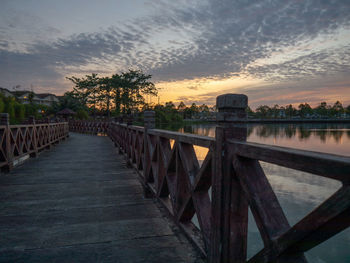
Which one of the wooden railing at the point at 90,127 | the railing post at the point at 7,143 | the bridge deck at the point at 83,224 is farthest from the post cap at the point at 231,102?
the wooden railing at the point at 90,127

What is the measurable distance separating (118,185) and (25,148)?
466cm

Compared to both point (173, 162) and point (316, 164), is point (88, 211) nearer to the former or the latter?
point (173, 162)

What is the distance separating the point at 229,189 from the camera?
1.68 m

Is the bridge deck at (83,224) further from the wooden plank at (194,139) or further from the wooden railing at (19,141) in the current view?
the wooden plank at (194,139)

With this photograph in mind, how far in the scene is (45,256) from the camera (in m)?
2.40

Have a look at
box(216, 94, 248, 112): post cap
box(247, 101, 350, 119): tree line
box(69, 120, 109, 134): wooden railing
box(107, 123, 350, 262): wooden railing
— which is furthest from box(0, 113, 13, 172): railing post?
box(247, 101, 350, 119): tree line

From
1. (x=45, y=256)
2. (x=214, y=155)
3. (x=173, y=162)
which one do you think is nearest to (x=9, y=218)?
(x=45, y=256)

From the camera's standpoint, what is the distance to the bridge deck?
2.44 meters

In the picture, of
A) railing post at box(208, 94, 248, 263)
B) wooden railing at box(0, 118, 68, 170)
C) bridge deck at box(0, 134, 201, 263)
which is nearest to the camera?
railing post at box(208, 94, 248, 263)

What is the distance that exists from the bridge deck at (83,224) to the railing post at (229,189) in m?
0.70

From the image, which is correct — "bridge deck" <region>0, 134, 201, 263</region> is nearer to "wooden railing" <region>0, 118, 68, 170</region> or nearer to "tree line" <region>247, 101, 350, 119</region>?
"wooden railing" <region>0, 118, 68, 170</region>

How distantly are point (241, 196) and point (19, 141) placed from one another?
7594mm

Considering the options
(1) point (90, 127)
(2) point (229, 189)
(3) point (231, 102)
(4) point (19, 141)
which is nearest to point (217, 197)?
(2) point (229, 189)

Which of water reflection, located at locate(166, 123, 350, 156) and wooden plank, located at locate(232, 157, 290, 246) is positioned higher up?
wooden plank, located at locate(232, 157, 290, 246)
